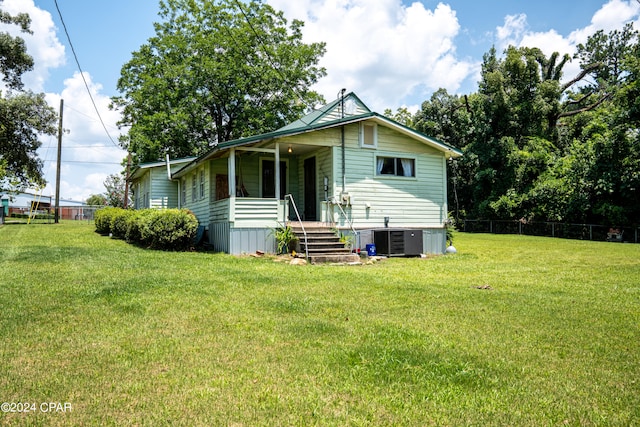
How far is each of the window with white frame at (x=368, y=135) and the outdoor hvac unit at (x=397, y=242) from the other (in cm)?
288

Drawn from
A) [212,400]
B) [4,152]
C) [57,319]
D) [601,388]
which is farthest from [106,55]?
[4,152]

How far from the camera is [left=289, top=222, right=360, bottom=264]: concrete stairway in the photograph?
38.5 feet

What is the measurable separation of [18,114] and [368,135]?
2378 centimetres

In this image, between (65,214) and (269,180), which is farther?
(65,214)

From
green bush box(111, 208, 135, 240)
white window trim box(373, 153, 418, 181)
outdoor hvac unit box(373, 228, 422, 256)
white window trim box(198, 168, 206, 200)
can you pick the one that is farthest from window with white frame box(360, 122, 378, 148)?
green bush box(111, 208, 135, 240)

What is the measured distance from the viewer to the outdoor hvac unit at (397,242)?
1377 cm

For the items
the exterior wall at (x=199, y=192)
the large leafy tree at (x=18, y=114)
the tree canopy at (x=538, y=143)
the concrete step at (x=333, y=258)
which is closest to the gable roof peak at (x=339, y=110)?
the exterior wall at (x=199, y=192)

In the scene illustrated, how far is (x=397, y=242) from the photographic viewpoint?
13875mm

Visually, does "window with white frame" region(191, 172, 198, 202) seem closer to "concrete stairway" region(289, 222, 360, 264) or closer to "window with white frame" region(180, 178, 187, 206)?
"window with white frame" region(180, 178, 187, 206)

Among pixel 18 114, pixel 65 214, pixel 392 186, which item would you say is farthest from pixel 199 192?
pixel 65 214

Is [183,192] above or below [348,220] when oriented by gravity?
above

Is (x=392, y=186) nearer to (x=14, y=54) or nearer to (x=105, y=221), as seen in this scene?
(x=105, y=221)

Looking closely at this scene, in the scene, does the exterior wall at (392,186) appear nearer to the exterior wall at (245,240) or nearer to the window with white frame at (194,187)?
the exterior wall at (245,240)

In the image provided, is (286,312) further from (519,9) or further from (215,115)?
(215,115)
